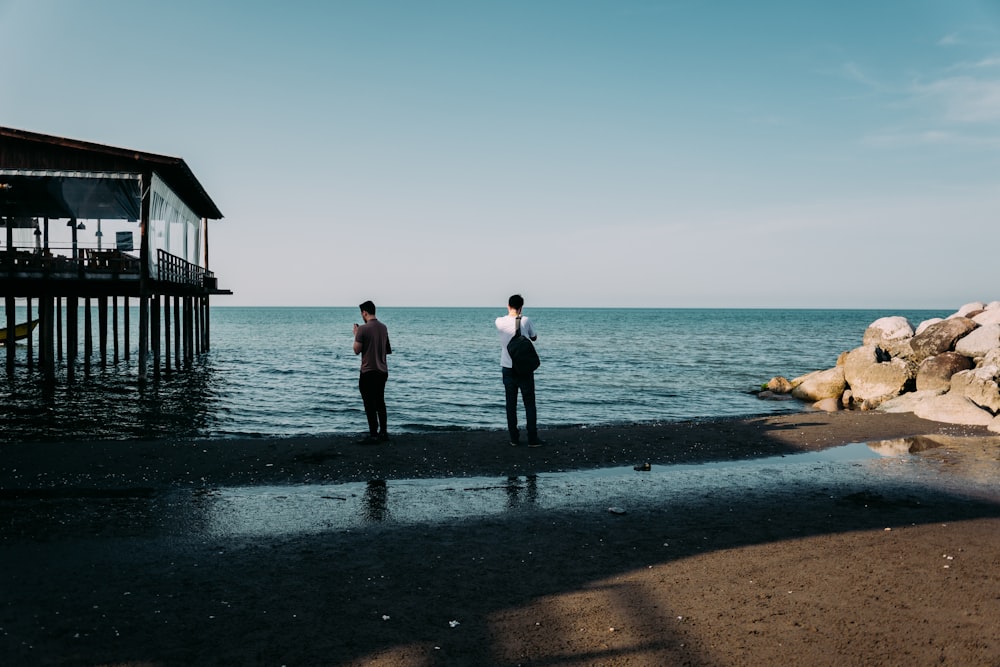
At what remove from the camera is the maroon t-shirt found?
32.8ft

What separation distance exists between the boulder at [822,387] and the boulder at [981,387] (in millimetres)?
5921

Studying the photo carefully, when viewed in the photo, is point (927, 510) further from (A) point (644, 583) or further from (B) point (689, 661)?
(B) point (689, 661)

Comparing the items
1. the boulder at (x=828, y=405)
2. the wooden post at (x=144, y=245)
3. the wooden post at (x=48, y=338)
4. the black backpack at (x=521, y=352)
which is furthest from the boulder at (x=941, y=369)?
the wooden post at (x=48, y=338)

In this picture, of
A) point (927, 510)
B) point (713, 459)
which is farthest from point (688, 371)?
point (927, 510)

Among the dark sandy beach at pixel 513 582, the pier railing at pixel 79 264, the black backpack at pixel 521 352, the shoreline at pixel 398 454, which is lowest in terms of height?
the shoreline at pixel 398 454

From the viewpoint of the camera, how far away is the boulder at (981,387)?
13.5m

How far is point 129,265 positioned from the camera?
2095 centimetres

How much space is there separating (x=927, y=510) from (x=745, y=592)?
341 cm

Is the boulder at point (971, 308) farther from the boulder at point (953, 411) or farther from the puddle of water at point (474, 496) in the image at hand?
the puddle of water at point (474, 496)

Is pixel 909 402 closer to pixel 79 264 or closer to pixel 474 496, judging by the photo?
pixel 474 496

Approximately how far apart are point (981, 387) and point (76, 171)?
78.7 feet

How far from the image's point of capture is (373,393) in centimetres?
1030

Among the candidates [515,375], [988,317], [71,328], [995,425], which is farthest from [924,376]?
[71,328]

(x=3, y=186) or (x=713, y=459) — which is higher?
(x=3, y=186)
